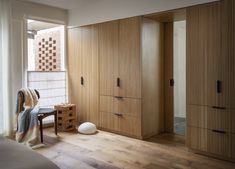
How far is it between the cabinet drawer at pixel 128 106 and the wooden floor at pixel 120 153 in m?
0.45

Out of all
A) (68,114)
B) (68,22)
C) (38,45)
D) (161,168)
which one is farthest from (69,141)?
(38,45)

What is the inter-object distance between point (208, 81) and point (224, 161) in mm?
1069

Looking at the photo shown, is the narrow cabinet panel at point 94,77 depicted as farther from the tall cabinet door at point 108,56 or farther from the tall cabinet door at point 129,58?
the tall cabinet door at point 129,58

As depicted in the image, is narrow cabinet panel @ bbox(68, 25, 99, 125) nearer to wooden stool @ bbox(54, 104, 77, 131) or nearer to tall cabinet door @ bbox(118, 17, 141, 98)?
wooden stool @ bbox(54, 104, 77, 131)

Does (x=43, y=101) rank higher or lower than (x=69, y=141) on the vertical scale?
higher

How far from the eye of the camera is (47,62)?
588 cm

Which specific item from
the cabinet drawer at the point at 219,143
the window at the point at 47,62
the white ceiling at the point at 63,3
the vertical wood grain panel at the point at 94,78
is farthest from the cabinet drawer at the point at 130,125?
the white ceiling at the point at 63,3

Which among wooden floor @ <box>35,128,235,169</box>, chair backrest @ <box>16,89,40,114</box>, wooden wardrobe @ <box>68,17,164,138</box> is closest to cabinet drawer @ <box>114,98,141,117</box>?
wooden wardrobe @ <box>68,17,164,138</box>

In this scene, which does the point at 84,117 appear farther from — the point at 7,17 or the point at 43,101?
the point at 7,17

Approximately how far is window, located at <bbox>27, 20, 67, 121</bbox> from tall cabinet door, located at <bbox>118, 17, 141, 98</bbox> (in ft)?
5.29

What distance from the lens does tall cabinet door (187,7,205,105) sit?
3207 millimetres

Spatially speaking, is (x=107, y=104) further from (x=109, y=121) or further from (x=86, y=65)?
(x=86, y=65)

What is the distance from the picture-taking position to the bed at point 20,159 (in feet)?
4.39

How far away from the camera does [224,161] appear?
121 inches
